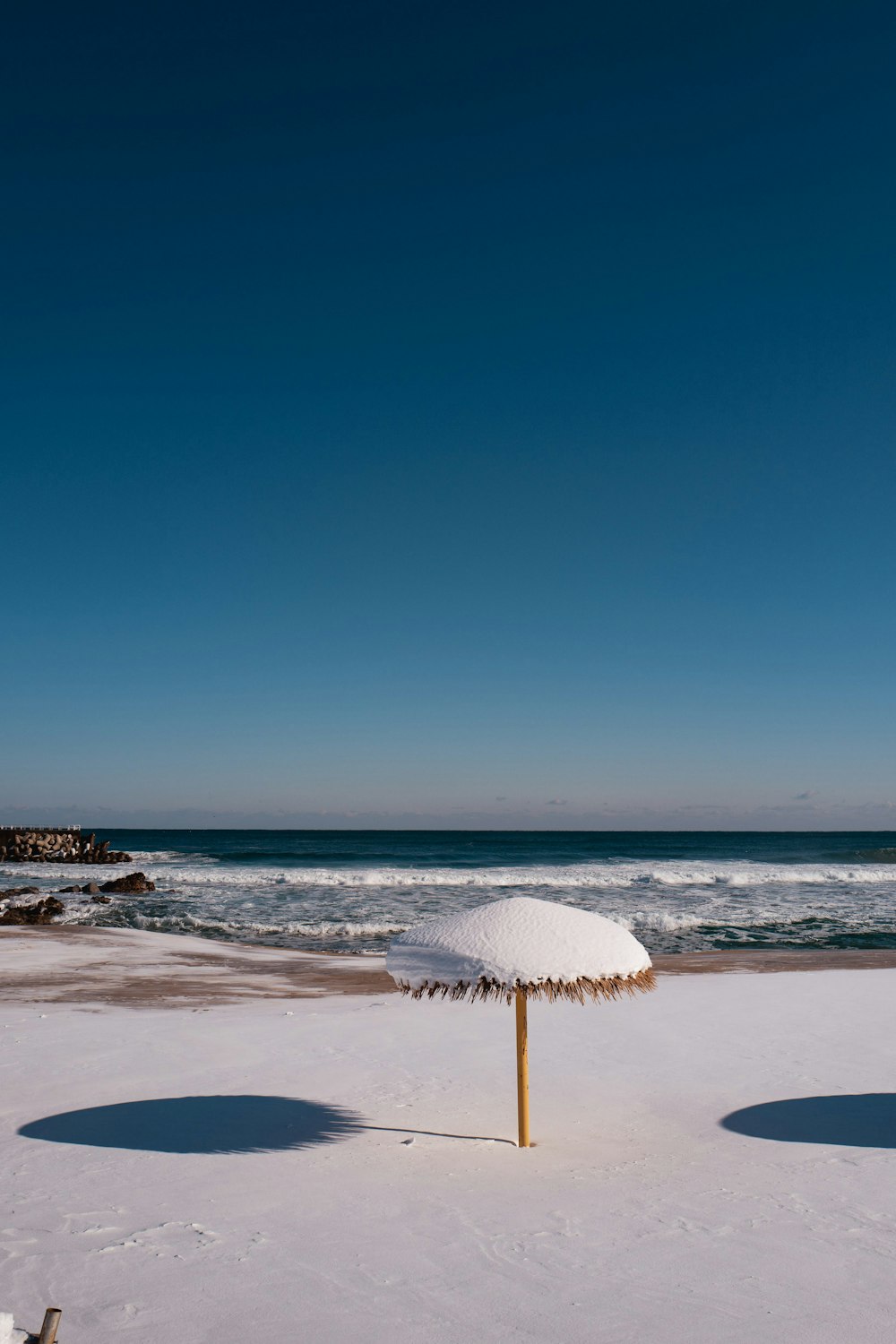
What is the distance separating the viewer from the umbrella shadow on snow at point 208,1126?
6.81 metres

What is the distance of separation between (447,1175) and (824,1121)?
3294 mm

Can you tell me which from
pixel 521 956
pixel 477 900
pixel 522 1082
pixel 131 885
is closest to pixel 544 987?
pixel 521 956

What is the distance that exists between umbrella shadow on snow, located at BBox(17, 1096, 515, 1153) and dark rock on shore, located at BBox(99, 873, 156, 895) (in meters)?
25.3

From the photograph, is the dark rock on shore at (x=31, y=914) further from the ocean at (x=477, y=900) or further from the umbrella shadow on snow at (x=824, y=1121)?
the umbrella shadow on snow at (x=824, y=1121)

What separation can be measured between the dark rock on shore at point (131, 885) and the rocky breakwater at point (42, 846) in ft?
67.4

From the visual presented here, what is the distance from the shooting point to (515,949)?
583 centimetres

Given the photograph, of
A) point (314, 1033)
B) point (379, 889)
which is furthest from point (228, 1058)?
point (379, 889)

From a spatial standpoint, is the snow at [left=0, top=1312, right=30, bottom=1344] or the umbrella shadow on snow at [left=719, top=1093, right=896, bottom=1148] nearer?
the snow at [left=0, top=1312, right=30, bottom=1344]

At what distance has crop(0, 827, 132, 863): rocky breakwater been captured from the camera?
5269 cm

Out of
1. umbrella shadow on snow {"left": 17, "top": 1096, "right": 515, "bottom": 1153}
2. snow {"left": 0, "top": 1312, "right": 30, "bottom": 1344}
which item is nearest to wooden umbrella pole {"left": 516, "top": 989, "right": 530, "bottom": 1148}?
umbrella shadow on snow {"left": 17, "top": 1096, "right": 515, "bottom": 1153}

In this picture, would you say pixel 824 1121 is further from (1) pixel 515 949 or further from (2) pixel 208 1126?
(2) pixel 208 1126

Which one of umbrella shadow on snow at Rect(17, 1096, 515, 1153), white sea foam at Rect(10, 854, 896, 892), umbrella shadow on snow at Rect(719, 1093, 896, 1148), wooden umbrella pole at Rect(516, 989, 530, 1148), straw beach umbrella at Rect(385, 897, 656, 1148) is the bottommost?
white sea foam at Rect(10, 854, 896, 892)

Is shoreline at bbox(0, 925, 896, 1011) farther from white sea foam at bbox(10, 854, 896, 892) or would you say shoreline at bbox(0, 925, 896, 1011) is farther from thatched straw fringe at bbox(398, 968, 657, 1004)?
white sea foam at bbox(10, 854, 896, 892)

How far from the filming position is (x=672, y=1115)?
297 inches
